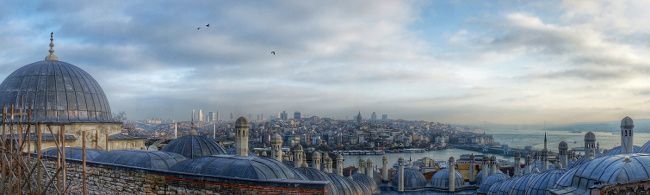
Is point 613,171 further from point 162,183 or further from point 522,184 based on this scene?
point 162,183

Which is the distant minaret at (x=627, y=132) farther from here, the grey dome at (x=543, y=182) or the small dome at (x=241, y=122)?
the small dome at (x=241, y=122)

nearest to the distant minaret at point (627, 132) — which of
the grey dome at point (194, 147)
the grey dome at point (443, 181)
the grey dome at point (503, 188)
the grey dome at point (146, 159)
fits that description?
the grey dome at point (503, 188)

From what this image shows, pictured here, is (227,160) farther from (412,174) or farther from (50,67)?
(412,174)

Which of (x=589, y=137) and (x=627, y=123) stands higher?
(x=627, y=123)

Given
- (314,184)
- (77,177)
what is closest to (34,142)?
(77,177)

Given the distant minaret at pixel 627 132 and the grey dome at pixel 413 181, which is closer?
the distant minaret at pixel 627 132

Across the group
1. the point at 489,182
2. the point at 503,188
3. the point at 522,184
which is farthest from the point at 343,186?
the point at 489,182

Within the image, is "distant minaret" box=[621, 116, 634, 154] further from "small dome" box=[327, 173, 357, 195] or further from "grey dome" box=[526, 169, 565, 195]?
"small dome" box=[327, 173, 357, 195]
